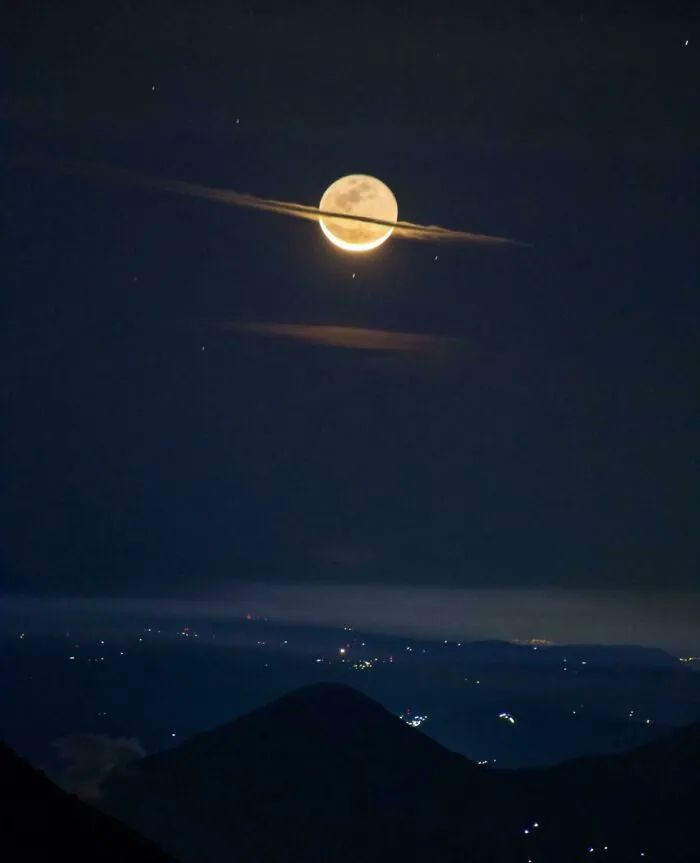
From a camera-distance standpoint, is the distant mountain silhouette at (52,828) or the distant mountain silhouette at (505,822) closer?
the distant mountain silhouette at (52,828)

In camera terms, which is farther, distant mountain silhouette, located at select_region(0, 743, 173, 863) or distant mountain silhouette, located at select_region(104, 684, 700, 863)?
distant mountain silhouette, located at select_region(104, 684, 700, 863)

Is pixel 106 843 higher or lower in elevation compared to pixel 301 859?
higher

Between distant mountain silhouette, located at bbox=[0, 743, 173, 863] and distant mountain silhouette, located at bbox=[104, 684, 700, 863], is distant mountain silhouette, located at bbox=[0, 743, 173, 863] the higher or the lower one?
the higher one

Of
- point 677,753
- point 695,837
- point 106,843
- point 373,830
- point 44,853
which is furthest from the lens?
point 373,830

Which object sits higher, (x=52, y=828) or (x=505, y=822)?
(x=52, y=828)

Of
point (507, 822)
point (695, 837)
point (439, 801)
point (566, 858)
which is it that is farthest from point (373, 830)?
point (695, 837)

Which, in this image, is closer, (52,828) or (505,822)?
(52,828)

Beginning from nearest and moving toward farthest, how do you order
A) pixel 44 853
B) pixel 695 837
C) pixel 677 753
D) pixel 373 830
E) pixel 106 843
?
pixel 44 853, pixel 106 843, pixel 695 837, pixel 677 753, pixel 373 830

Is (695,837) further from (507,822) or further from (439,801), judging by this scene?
(439,801)
